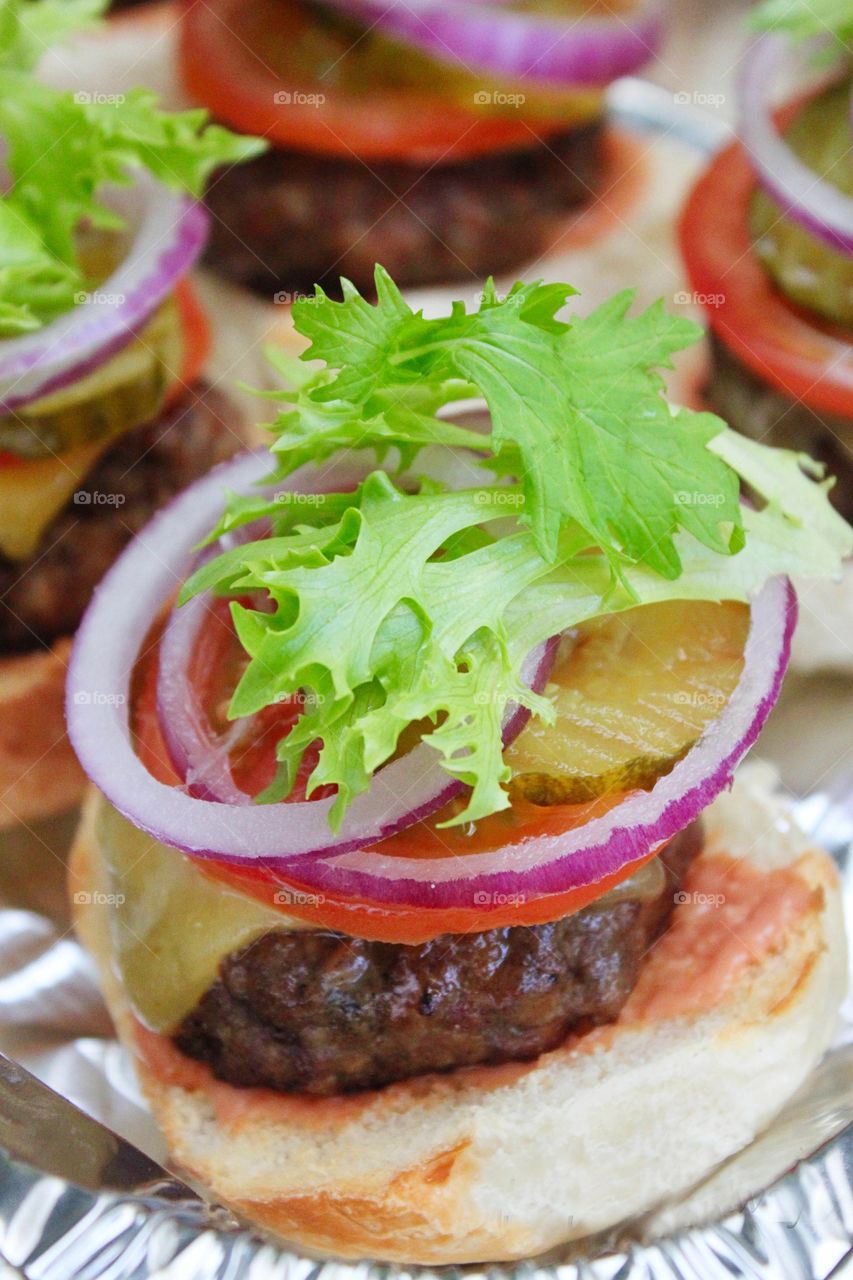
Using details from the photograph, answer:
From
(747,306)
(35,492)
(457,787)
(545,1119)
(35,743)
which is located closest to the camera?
(457,787)

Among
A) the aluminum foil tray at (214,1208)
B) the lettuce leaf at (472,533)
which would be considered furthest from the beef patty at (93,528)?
the lettuce leaf at (472,533)

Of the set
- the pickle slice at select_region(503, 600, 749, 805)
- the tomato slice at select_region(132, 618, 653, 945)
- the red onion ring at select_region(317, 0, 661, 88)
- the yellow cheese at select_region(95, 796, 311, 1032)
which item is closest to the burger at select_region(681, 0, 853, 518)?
the red onion ring at select_region(317, 0, 661, 88)

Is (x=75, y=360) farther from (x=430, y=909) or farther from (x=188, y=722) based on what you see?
(x=430, y=909)

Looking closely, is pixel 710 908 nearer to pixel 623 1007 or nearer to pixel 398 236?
pixel 623 1007

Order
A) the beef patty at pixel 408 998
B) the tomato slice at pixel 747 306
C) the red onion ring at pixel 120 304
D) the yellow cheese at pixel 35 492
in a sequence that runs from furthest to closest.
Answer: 1. the tomato slice at pixel 747 306
2. the yellow cheese at pixel 35 492
3. the red onion ring at pixel 120 304
4. the beef patty at pixel 408 998

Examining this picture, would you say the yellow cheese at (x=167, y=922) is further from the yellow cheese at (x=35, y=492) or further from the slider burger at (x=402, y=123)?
the slider burger at (x=402, y=123)

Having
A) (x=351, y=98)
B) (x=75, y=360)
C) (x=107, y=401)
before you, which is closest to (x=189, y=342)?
(x=107, y=401)
